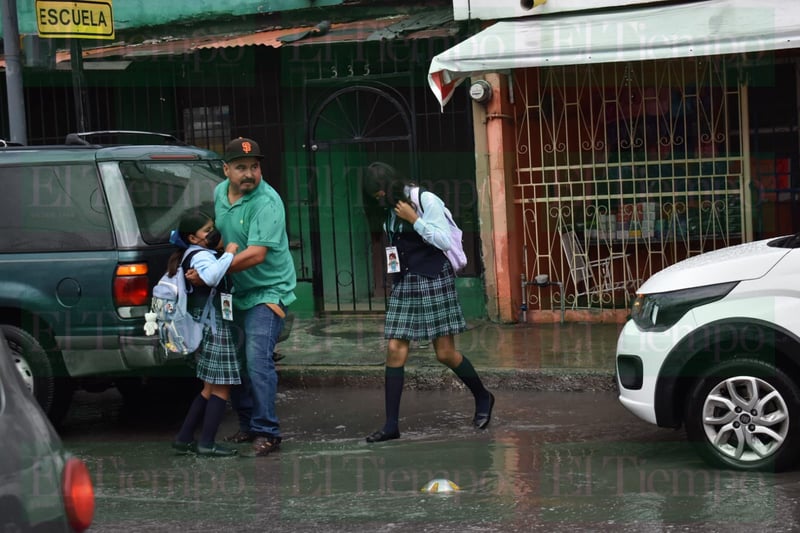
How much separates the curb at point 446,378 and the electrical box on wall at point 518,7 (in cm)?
375

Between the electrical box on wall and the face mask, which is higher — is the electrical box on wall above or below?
above

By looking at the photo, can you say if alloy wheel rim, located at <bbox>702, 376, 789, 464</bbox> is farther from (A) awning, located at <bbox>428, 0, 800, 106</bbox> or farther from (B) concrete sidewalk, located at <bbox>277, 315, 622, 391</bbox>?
(A) awning, located at <bbox>428, 0, 800, 106</bbox>

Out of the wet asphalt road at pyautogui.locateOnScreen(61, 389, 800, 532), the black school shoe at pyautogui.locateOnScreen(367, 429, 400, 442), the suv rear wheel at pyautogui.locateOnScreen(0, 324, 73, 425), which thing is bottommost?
the wet asphalt road at pyautogui.locateOnScreen(61, 389, 800, 532)

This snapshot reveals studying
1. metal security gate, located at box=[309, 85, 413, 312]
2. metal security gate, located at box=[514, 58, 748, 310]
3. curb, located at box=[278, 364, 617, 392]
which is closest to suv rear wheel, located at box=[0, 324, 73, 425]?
curb, located at box=[278, 364, 617, 392]

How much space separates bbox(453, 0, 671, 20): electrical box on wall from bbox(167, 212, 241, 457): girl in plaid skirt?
4917mm

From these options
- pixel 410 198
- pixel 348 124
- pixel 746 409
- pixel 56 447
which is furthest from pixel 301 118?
pixel 56 447

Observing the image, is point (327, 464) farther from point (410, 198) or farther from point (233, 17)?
point (233, 17)

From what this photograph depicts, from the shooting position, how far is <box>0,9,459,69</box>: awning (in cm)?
1108

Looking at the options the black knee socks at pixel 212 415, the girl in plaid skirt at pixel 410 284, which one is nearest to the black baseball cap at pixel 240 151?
the girl in plaid skirt at pixel 410 284

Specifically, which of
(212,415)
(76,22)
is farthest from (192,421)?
(76,22)

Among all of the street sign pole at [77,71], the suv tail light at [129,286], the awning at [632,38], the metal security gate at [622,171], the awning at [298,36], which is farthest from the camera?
the awning at [298,36]

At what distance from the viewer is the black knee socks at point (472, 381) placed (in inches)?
293

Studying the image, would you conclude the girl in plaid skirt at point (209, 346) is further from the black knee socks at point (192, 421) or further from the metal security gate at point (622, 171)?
the metal security gate at point (622, 171)

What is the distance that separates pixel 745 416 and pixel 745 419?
0.02 meters
